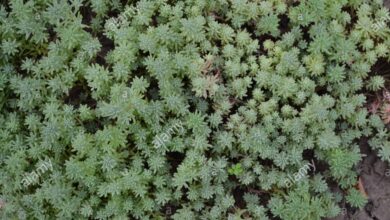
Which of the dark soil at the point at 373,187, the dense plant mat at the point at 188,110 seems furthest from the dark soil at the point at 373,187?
the dense plant mat at the point at 188,110

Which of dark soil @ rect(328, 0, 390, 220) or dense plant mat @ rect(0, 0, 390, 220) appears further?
dark soil @ rect(328, 0, 390, 220)

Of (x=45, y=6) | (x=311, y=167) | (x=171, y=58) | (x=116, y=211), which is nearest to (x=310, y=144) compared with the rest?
(x=311, y=167)

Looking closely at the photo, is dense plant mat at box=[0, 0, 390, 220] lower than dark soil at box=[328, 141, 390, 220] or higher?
higher

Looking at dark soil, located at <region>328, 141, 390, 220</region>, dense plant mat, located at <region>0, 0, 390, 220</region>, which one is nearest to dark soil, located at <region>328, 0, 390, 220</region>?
dark soil, located at <region>328, 141, 390, 220</region>

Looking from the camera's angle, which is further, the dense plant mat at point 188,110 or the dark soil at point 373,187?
the dark soil at point 373,187

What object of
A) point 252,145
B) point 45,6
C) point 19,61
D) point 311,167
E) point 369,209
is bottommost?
point 369,209

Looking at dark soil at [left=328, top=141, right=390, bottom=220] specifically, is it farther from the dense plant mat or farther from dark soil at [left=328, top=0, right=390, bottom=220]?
the dense plant mat

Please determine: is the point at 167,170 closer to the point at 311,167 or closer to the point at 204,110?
the point at 204,110

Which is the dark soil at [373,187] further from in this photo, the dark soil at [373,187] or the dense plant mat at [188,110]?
the dense plant mat at [188,110]
